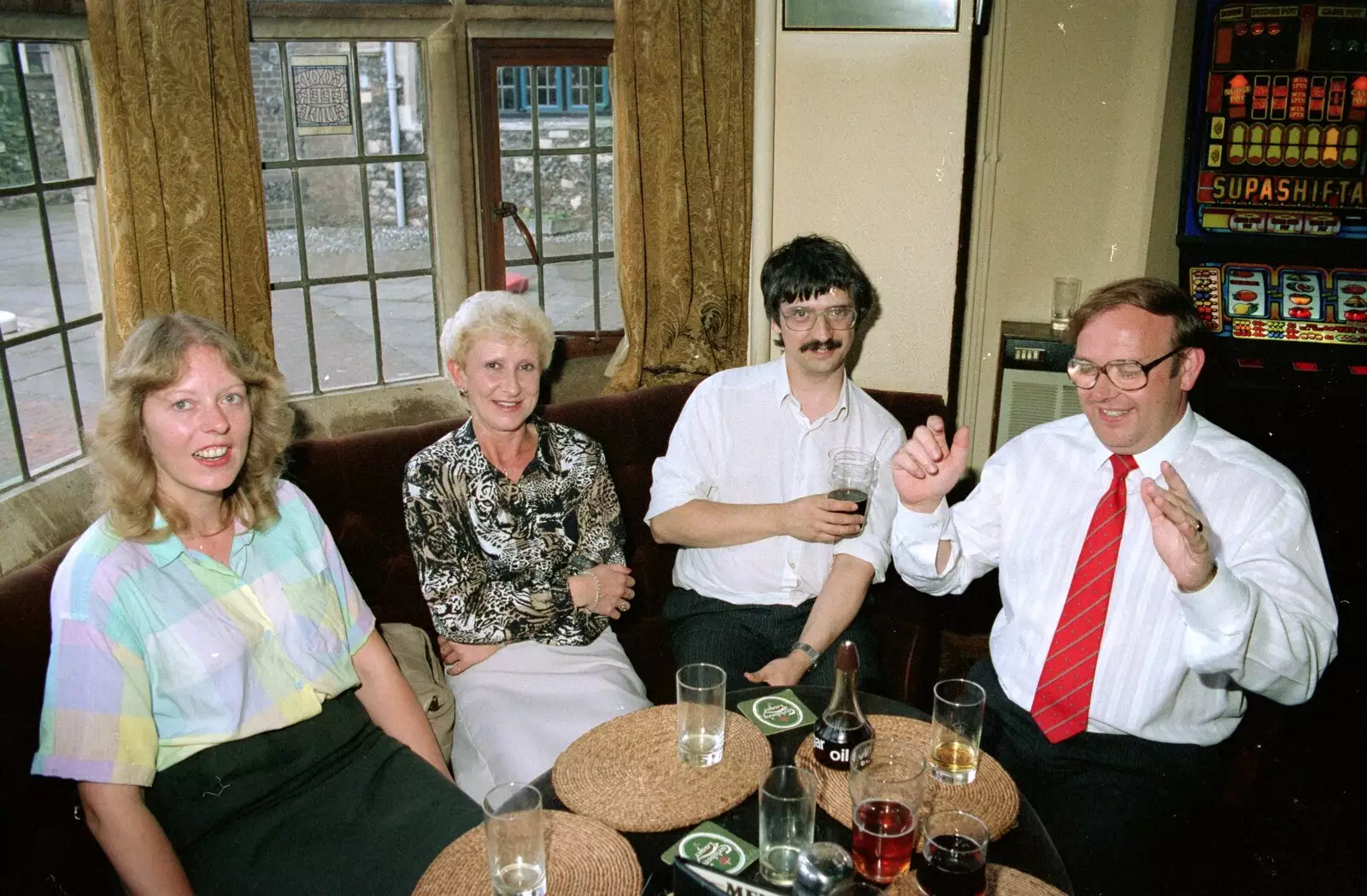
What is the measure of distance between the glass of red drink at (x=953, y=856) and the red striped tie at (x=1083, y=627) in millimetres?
767

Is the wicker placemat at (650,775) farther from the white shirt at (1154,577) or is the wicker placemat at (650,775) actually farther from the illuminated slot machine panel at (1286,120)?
the illuminated slot machine panel at (1286,120)

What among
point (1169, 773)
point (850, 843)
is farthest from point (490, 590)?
point (1169, 773)

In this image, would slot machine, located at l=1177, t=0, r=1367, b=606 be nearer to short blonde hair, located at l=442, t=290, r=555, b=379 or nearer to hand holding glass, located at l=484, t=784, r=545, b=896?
short blonde hair, located at l=442, t=290, r=555, b=379

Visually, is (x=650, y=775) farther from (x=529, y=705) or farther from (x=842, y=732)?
(x=529, y=705)

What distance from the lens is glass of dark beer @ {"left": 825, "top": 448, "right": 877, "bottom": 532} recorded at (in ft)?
7.71

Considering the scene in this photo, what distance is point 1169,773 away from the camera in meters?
2.07

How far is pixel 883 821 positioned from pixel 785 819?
0.14 m

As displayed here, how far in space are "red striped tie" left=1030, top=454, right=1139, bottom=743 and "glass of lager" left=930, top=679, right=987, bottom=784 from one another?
1.51 feet

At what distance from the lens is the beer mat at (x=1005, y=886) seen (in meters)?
1.46

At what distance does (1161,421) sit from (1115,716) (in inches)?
24.5

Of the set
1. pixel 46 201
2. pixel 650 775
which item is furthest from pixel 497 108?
pixel 650 775

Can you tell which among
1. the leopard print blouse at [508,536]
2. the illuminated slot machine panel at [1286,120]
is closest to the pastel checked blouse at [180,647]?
the leopard print blouse at [508,536]

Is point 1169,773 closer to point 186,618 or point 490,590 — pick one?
point 490,590

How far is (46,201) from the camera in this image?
9.50 feet
